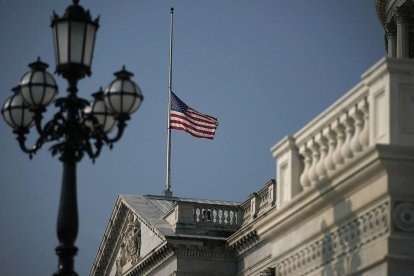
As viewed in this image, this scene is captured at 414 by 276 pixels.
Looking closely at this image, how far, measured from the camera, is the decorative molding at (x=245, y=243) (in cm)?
5331

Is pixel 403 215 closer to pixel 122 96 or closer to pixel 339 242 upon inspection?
pixel 339 242

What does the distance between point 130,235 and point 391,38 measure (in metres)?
15.0

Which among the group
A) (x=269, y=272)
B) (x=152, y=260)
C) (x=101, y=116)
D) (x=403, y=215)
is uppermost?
(x=152, y=260)

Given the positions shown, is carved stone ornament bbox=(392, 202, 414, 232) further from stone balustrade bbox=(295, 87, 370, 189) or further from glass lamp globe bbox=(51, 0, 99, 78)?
glass lamp globe bbox=(51, 0, 99, 78)

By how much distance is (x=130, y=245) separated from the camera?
216 feet

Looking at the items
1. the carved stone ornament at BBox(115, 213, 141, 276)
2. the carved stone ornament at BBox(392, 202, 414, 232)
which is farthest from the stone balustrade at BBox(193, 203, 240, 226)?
the carved stone ornament at BBox(392, 202, 414, 232)

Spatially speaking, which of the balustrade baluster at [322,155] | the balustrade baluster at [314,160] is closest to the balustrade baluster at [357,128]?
the balustrade baluster at [322,155]

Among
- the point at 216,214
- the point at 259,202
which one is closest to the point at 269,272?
the point at 259,202

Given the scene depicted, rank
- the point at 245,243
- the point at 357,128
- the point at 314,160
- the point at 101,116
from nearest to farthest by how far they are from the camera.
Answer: the point at 357,128
the point at 314,160
the point at 101,116
the point at 245,243

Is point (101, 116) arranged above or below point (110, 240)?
below

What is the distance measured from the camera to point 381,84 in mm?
13383

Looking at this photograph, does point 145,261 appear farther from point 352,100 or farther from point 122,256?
point 352,100

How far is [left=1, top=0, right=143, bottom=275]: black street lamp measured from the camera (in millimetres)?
15680

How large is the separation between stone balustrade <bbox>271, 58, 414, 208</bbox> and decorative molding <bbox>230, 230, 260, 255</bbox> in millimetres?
37372
